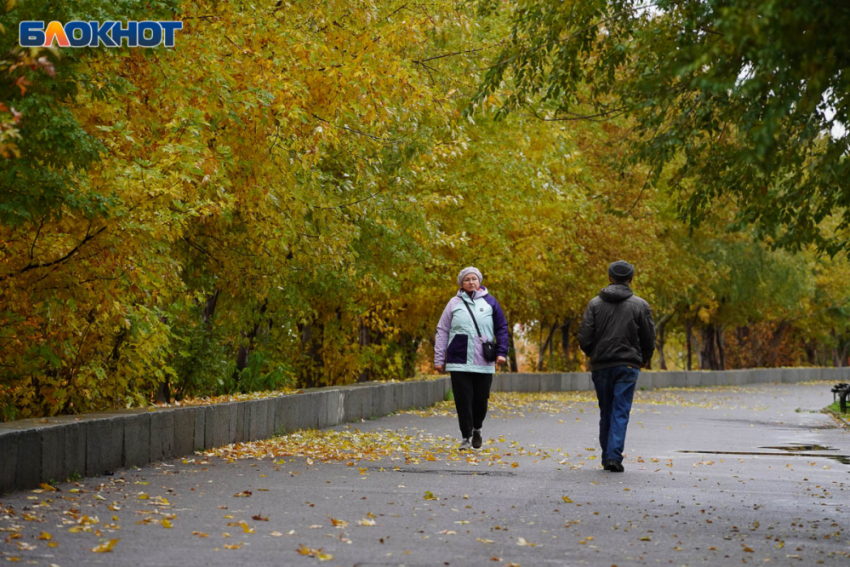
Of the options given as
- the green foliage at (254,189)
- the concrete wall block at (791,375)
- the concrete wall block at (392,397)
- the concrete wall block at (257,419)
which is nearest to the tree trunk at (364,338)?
the green foliage at (254,189)

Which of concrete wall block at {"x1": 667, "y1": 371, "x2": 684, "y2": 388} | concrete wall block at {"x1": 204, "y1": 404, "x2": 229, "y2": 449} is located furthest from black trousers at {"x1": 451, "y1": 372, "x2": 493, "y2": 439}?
concrete wall block at {"x1": 667, "y1": 371, "x2": 684, "y2": 388}

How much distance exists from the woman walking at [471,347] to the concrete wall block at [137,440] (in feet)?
10.2

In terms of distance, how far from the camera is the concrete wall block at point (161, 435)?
1117cm

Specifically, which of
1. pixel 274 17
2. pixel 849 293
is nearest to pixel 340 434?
pixel 274 17

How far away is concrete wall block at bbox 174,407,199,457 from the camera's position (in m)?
11.7

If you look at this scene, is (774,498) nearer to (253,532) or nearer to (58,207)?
(253,532)

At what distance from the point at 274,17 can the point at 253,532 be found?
749cm

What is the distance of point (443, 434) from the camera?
15938 millimetres

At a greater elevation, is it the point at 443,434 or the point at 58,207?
the point at 58,207

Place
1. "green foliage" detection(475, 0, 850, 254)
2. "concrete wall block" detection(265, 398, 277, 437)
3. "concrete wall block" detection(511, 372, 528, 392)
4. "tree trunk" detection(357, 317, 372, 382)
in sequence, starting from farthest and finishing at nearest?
1. "concrete wall block" detection(511, 372, 528, 392)
2. "tree trunk" detection(357, 317, 372, 382)
3. "concrete wall block" detection(265, 398, 277, 437)
4. "green foliage" detection(475, 0, 850, 254)

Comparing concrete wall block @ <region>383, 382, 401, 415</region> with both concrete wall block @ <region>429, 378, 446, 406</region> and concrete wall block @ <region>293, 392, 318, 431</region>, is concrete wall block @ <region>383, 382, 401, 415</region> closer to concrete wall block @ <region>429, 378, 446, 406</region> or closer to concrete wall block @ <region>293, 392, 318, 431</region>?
concrete wall block @ <region>429, 378, 446, 406</region>

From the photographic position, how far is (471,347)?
12.9 m

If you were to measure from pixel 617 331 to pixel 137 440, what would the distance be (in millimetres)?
4440

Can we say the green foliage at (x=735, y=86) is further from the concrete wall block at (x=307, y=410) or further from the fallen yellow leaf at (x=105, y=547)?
the concrete wall block at (x=307, y=410)
